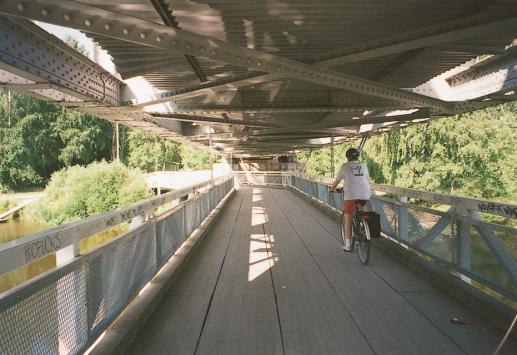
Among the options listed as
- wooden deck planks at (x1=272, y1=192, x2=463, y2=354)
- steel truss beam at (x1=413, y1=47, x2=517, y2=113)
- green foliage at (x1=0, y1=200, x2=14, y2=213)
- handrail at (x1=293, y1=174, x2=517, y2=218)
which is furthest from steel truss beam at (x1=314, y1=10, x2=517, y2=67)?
green foliage at (x1=0, y1=200, x2=14, y2=213)

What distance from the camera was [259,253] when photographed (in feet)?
24.1

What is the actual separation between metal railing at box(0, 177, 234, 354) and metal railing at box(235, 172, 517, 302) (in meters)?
3.40

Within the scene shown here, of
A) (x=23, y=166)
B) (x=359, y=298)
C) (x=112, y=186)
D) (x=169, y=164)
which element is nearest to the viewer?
(x=359, y=298)

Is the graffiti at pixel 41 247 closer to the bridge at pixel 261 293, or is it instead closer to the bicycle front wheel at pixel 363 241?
the bridge at pixel 261 293

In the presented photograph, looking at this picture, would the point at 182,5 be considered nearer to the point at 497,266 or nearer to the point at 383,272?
the point at 497,266

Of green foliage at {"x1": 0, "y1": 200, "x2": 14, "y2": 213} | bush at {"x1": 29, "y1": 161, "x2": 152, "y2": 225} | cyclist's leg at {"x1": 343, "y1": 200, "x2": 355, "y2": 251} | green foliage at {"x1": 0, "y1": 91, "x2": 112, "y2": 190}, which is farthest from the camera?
green foliage at {"x1": 0, "y1": 91, "x2": 112, "y2": 190}

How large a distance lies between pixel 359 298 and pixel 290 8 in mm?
3115

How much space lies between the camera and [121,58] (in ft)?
17.2

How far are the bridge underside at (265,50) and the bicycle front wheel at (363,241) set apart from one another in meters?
1.94

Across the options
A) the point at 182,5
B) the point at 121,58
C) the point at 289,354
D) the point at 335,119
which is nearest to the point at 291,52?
the point at 182,5

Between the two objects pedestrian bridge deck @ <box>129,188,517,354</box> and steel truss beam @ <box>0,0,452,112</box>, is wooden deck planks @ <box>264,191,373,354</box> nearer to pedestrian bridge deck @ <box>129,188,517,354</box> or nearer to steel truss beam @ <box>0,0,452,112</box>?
pedestrian bridge deck @ <box>129,188,517,354</box>

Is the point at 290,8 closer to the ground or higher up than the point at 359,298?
higher up

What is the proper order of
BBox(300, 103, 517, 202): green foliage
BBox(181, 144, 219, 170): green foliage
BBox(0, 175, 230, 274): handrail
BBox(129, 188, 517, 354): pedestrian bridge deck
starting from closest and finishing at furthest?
BBox(0, 175, 230, 274): handrail, BBox(129, 188, 517, 354): pedestrian bridge deck, BBox(300, 103, 517, 202): green foliage, BBox(181, 144, 219, 170): green foliage

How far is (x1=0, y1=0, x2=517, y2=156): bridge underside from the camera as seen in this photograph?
343 cm
